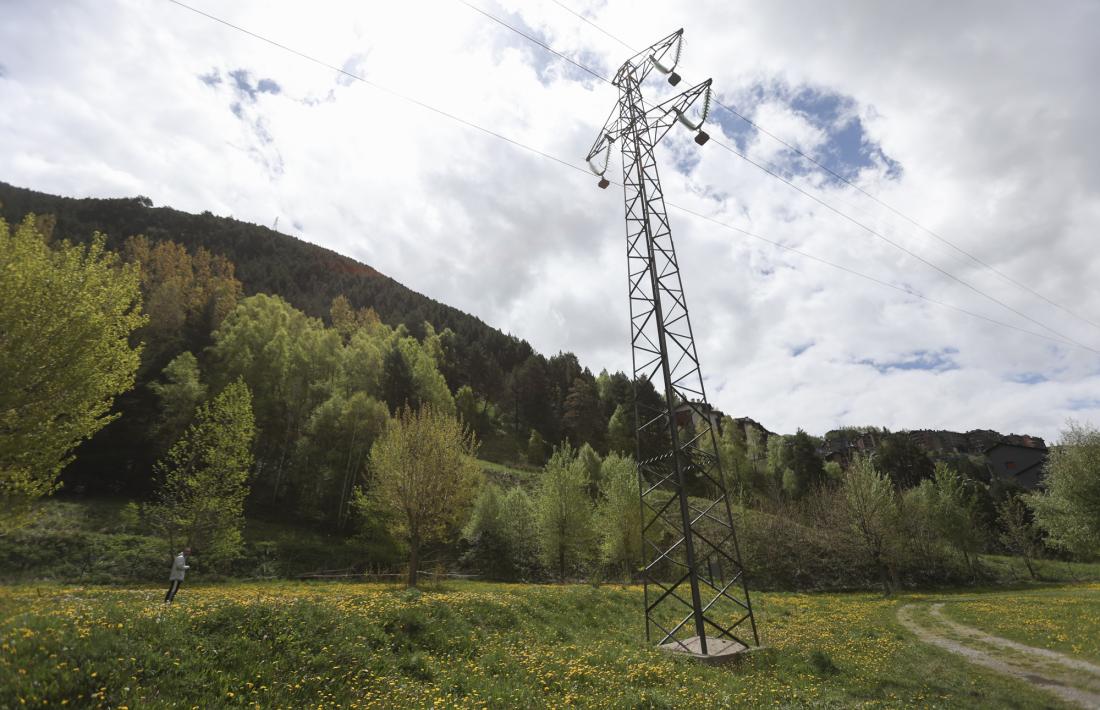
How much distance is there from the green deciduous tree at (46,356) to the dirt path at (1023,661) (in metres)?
28.2

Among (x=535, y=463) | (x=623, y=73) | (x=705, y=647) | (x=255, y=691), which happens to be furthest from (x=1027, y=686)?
(x=535, y=463)

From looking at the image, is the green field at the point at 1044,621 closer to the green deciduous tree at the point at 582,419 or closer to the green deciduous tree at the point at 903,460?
the green deciduous tree at the point at 903,460

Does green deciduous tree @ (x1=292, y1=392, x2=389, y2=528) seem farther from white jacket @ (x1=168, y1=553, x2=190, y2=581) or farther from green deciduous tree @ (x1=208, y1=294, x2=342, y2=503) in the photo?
white jacket @ (x1=168, y1=553, x2=190, y2=581)

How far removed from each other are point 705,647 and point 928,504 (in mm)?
51032

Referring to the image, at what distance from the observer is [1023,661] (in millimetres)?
15000

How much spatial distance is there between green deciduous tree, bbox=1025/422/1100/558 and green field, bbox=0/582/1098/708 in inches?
1248

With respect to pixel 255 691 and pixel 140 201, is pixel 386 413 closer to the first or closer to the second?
pixel 255 691

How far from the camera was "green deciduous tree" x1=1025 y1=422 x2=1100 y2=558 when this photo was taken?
113 ft

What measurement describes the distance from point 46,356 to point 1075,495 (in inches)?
2340

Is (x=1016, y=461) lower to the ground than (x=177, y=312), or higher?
lower

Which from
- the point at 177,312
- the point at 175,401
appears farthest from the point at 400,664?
the point at 177,312

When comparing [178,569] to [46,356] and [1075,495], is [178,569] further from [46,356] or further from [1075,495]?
[1075,495]

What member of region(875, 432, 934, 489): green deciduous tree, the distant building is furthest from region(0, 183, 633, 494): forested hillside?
the distant building

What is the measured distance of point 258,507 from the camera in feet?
151
